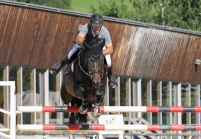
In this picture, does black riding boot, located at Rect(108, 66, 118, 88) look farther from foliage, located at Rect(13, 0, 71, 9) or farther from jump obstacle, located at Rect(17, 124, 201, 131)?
foliage, located at Rect(13, 0, 71, 9)

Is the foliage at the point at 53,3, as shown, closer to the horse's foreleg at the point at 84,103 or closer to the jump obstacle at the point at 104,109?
the jump obstacle at the point at 104,109

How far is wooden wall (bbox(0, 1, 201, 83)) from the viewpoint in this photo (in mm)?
24547

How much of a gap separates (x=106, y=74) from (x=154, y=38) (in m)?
18.4

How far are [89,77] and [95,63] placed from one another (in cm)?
28

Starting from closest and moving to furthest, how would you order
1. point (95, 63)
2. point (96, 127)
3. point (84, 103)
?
point (95, 63) < point (84, 103) < point (96, 127)

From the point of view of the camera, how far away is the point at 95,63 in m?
11.6

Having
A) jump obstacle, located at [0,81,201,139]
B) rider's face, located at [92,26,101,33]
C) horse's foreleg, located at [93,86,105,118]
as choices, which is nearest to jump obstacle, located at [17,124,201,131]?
jump obstacle, located at [0,81,201,139]

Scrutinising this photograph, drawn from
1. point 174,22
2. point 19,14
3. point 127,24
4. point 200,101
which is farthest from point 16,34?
point 174,22

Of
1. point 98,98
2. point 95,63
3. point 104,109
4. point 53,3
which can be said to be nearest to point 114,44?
point 104,109

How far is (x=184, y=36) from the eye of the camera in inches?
1245

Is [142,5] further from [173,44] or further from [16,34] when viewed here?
[16,34]

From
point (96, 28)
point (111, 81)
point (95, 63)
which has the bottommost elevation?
point (111, 81)

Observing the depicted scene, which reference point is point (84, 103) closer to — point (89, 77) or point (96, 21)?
point (89, 77)

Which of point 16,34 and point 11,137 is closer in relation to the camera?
point 11,137
